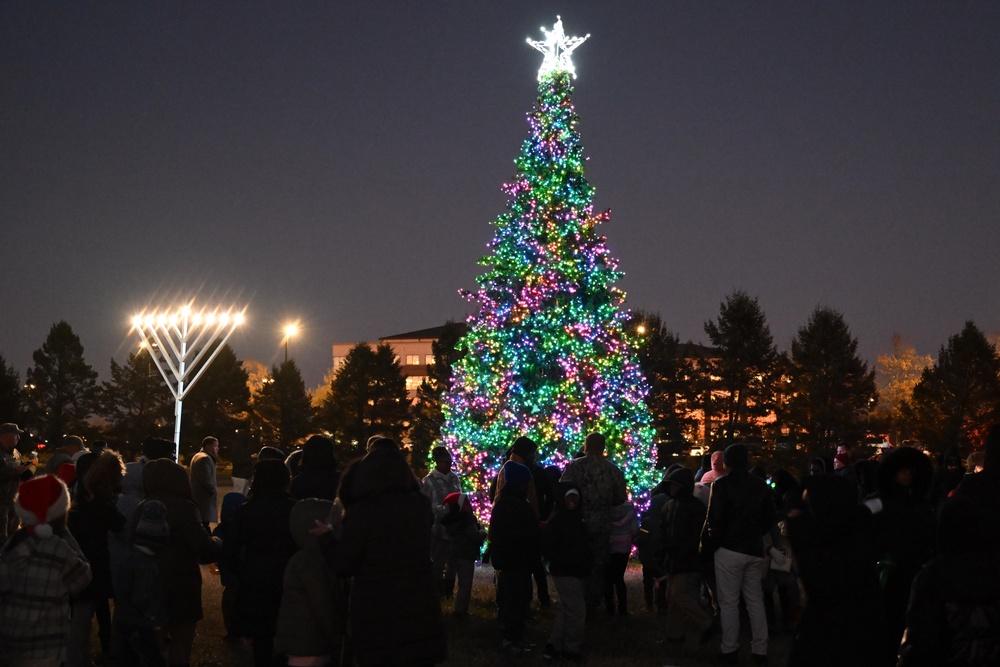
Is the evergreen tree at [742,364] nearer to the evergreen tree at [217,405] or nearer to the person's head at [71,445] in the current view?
the evergreen tree at [217,405]

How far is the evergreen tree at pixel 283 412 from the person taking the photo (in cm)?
6469

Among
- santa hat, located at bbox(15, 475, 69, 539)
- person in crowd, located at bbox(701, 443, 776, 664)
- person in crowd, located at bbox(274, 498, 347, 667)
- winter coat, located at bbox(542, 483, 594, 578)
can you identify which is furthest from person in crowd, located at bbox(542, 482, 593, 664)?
santa hat, located at bbox(15, 475, 69, 539)

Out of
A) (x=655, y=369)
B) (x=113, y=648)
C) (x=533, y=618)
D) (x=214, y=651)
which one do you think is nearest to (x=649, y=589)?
(x=533, y=618)

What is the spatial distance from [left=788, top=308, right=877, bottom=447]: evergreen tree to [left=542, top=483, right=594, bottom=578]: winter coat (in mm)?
50579

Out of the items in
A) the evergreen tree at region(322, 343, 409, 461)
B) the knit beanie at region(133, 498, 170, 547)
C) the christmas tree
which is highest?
the evergreen tree at region(322, 343, 409, 461)

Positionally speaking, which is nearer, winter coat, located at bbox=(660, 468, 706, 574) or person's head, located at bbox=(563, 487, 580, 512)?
person's head, located at bbox=(563, 487, 580, 512)

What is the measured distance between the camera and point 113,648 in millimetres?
9938

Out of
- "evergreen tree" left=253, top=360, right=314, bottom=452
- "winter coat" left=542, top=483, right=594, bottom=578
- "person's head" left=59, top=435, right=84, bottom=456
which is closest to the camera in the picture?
"winter coat" left=542, top=483, right=594, bottom=578

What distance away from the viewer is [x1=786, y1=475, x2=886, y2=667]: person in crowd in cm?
545

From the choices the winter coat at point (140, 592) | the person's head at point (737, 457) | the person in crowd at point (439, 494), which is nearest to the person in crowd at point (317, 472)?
the winter coat at point (140, 592)

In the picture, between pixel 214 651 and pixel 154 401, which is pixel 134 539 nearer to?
pixel 214 651

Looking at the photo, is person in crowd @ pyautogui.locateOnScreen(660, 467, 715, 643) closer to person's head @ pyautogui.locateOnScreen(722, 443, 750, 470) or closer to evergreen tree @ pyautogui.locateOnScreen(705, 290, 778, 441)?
person's head @ pyautogui.locateOnScreen(722, 443, 750, 470)

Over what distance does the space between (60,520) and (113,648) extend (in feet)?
12.9

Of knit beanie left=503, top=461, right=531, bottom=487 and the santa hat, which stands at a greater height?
knit beanie left=503, top=461, right=531, bottom=487
